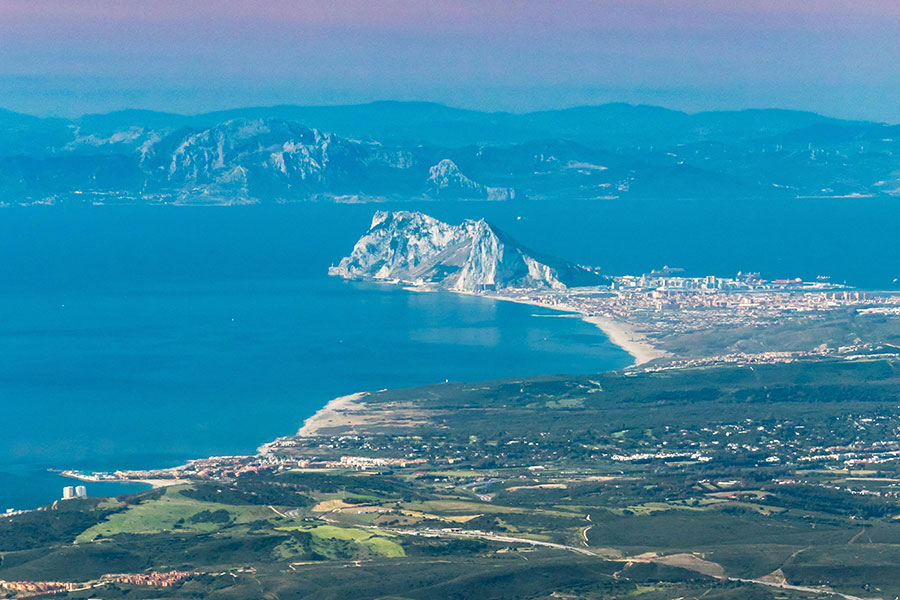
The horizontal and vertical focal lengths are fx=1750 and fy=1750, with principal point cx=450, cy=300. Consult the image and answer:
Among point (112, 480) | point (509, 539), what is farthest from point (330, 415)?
point (509, 539)

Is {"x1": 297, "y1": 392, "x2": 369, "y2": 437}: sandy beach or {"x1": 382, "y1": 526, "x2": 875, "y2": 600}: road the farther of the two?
{"x1": 297, "y1": 392, "x2": 369, "y2": 437}: sandy beach

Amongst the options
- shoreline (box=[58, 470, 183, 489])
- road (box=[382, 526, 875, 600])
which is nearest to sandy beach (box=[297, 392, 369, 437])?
shoreline (box=[58, 470, 183, 489])

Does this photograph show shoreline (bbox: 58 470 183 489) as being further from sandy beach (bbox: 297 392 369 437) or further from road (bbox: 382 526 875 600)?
road (bbox: 382 526 875 600)

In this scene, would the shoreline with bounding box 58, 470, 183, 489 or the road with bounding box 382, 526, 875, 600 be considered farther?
the shoreline with bounding box 58, 470, 183, 489

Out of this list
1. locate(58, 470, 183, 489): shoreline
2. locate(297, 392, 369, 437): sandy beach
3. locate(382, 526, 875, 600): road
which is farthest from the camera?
locate(297, 392, 369, 437): sandy beach

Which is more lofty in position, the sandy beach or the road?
the sandy beach

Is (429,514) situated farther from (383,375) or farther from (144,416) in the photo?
(383,375)

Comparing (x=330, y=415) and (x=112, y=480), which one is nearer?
(x=112, y=480)

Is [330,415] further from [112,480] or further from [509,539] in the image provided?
[509,539]

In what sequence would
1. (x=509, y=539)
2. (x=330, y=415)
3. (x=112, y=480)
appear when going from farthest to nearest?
(x=330, y=415), (x=112, y=480), (x=509, y=539)

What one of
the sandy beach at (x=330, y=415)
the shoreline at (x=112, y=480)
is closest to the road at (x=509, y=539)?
the shoreline at (x=112, y=480)

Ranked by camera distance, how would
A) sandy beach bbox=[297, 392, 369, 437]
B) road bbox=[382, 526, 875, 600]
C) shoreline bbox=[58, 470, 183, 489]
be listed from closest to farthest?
road bbox=[382, 526, 875, 600]
shoreline bbox=[58, 470, 183, 489]
sandy beach bbox=[297, 392, 369, 437]

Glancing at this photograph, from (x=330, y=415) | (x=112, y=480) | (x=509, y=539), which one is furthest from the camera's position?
(x=330, y=415)

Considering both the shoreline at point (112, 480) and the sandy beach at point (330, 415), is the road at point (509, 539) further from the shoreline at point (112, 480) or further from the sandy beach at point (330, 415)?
the sandy beach at point (330, 415)
